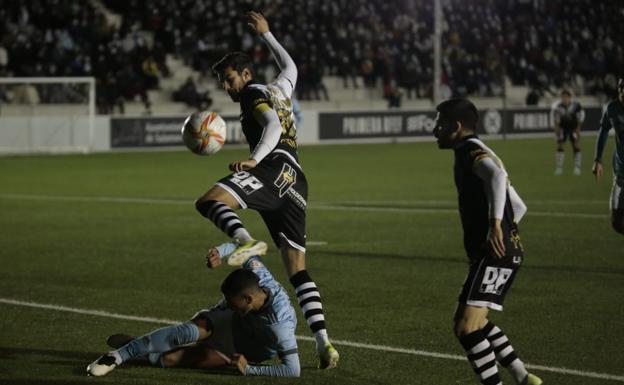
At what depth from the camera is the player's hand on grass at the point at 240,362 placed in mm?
8305

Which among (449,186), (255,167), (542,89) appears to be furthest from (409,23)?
(255,167)

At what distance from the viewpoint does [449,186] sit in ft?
85.0

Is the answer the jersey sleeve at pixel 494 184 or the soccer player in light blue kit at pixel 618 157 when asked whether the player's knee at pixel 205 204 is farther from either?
the soccer player in light blue kit at pixel 618 157

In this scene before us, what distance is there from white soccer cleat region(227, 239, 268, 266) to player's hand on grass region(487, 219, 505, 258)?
166cm

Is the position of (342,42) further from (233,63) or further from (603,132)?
(233,63)

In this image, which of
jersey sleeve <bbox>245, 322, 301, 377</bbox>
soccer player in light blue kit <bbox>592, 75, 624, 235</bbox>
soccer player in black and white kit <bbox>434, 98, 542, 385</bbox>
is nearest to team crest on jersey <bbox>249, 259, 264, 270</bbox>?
jersey sleeve <bbox>245, 322, 301, 377</bbox>

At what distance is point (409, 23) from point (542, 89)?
6.61 m

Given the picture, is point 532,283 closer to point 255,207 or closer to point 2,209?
point 255,207

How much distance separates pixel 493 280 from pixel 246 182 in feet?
7.73

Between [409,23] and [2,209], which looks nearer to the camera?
[2,209]

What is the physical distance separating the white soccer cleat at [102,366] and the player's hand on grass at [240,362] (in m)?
0.83

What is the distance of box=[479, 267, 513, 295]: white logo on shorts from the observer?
7229mm

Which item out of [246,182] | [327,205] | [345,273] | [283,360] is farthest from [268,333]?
[327,205]

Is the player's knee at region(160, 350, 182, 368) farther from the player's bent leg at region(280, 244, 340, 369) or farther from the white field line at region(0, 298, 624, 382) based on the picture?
the white field line at region(0, 298, 624, 382)
